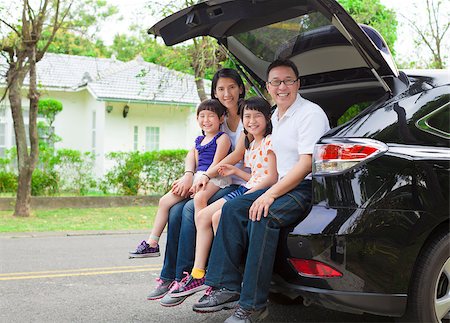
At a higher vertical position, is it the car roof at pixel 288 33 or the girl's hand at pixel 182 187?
the car roof at pixel 288 33

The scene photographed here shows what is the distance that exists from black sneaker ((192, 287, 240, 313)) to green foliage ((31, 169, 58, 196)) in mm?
A: 12862

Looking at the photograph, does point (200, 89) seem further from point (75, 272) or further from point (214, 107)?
point (214, 107)

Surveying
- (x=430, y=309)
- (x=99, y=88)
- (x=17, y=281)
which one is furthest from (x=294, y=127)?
(x=99, y=88)

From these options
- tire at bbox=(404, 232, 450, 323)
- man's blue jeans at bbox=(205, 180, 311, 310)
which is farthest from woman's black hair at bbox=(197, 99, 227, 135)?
tire at bbox=(404, 232, 450, 323)

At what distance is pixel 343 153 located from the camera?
3779 millimetres

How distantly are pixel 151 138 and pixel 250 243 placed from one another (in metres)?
18.5

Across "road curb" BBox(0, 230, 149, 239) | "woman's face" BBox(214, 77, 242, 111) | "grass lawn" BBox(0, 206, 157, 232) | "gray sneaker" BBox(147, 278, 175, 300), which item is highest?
"woman's face" BBox(214, 77, 242, 111)

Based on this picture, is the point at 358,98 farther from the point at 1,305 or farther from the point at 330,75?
the point at 1,305

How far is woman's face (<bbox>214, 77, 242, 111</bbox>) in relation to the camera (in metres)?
5.01

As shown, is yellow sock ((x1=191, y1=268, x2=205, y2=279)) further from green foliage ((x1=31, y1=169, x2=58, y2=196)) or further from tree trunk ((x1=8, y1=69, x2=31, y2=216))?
green foliage ((x1=31, y1=169, x2=58, y2=196))

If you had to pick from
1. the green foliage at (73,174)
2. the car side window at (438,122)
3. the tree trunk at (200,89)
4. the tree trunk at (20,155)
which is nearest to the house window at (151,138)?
the green foliage at (73,174)

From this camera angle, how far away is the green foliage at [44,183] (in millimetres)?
16141

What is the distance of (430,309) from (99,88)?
18617 millimetres

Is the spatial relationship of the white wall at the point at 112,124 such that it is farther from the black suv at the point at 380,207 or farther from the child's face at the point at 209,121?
the black suv at the point at 380,207
